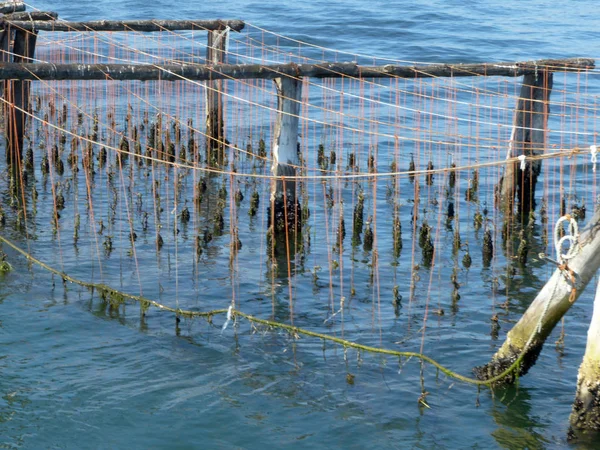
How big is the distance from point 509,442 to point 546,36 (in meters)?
25.2

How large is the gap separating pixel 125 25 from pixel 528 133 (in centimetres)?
715

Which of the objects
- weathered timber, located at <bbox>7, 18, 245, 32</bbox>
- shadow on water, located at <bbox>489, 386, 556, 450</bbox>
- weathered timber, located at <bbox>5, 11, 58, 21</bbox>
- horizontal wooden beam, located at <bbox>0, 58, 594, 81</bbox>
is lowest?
shadow on water, located at <bbox>489, 386, 556, 450</bbox>

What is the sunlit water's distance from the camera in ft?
27.9

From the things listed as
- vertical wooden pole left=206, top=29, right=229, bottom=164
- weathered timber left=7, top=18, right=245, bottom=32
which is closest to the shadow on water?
vertical wooden pole left=206, top=29, right=229, bottom=164

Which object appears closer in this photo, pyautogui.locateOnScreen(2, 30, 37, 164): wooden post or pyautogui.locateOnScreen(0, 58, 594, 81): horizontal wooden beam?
pyautogui.locateOnScreen(0, 58, 594, 81): horizontal wooden beam

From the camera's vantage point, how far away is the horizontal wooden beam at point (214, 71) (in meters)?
12.0

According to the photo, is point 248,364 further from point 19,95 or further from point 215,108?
point 215,108

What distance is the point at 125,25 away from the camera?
17250mm

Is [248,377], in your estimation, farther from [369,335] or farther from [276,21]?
[276,21]

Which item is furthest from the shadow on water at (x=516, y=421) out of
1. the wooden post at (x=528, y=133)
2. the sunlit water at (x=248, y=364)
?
the wooden post at (x=528, y=133)

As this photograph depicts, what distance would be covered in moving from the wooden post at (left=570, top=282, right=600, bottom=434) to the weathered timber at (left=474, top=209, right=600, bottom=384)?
0.64 ft

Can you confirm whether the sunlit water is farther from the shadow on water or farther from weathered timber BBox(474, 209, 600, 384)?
weathered timber BBox(474, 209, 600, 384)

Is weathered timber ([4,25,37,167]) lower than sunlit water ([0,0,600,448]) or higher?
higher

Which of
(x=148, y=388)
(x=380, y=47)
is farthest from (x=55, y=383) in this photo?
(x=380, y=47)
